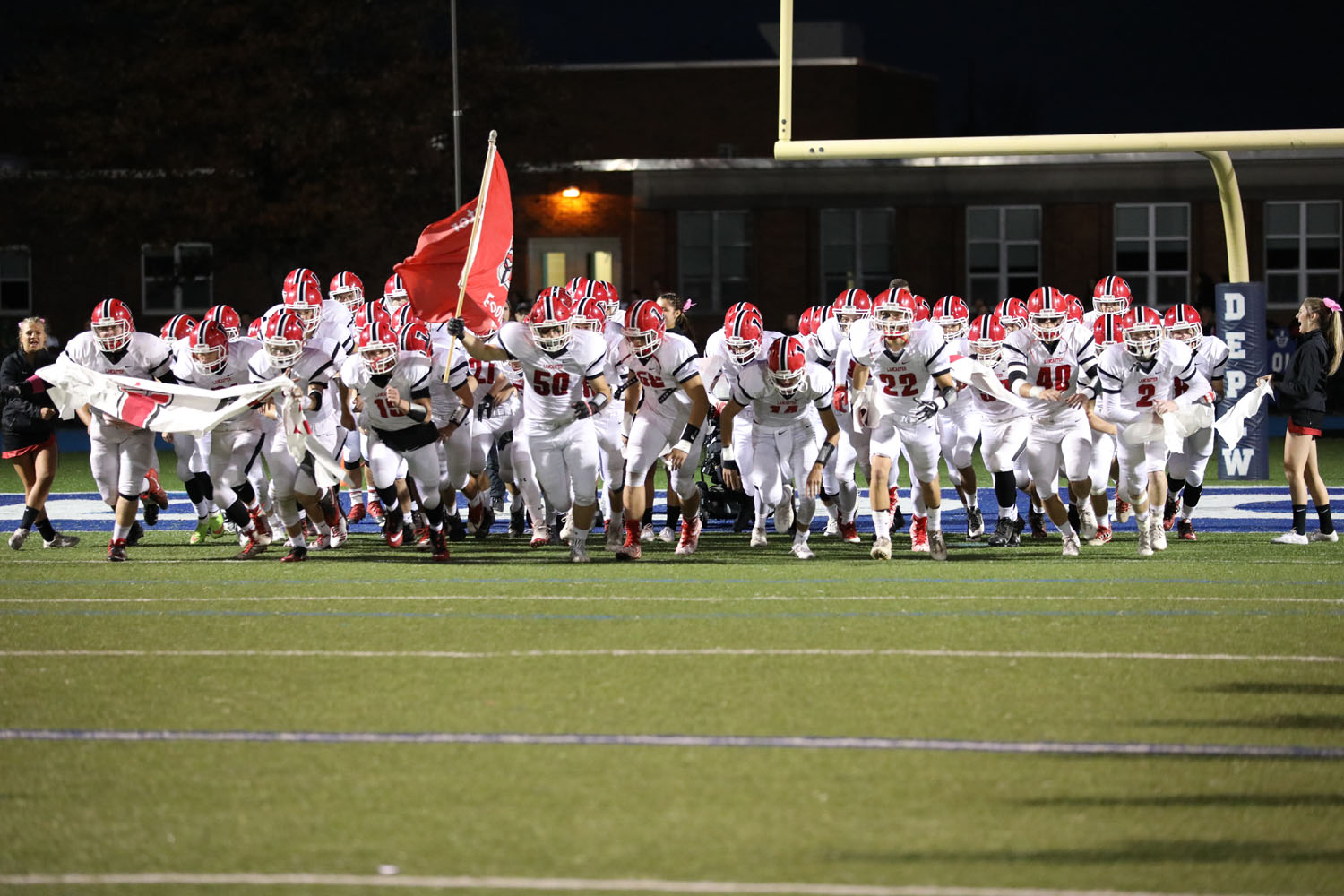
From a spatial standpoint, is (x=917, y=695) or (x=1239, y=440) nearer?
(x=917, y=695)

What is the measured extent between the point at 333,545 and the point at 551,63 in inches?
929

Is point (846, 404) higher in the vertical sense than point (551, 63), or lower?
lower

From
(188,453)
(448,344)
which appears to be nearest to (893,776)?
(448,344)

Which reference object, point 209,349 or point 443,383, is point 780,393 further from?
point 209,349

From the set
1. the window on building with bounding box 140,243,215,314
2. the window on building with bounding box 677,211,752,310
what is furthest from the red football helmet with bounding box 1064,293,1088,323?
the window on building with bounding box 140,243,215,314

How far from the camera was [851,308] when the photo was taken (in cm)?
1311

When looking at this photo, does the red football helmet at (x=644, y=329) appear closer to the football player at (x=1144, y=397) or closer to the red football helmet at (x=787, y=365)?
the red football helmet at (x=787, y=365)

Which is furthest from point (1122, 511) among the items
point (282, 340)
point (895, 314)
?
point (282, 340)

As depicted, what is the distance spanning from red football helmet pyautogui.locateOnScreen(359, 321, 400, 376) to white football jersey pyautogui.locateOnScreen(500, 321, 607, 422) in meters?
0.72

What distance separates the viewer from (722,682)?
7.24 m

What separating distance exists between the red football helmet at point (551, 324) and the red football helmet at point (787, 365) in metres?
1.30

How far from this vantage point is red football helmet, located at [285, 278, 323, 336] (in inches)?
492

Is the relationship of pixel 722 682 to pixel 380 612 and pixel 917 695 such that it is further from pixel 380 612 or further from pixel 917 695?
pixel 380 612

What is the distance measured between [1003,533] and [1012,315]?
4.97ft
